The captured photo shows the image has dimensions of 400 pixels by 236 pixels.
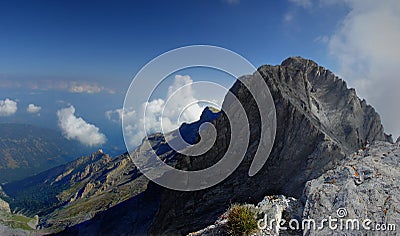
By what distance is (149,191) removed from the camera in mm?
134375

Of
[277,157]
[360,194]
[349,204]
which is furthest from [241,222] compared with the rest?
[277,157]

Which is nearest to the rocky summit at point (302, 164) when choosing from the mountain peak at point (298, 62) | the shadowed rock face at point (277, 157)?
the shadowed rock face at point (277, 157)

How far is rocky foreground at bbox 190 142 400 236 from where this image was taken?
1012 centimetres

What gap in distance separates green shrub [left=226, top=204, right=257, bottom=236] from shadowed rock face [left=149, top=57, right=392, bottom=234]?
34.5 m

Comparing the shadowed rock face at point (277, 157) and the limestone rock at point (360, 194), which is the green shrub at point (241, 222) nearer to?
the limestone rock at point (360, 194)

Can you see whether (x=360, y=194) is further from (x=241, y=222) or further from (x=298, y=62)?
(x=298, y=62)

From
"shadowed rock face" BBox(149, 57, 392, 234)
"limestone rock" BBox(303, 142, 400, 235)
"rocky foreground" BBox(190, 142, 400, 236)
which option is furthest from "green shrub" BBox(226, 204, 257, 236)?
"shadowed rock face" BBox(149, 57, 392, 234)

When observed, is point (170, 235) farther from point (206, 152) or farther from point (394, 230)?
point (394, 230)

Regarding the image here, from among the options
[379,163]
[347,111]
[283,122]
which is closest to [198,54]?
[379,163]
